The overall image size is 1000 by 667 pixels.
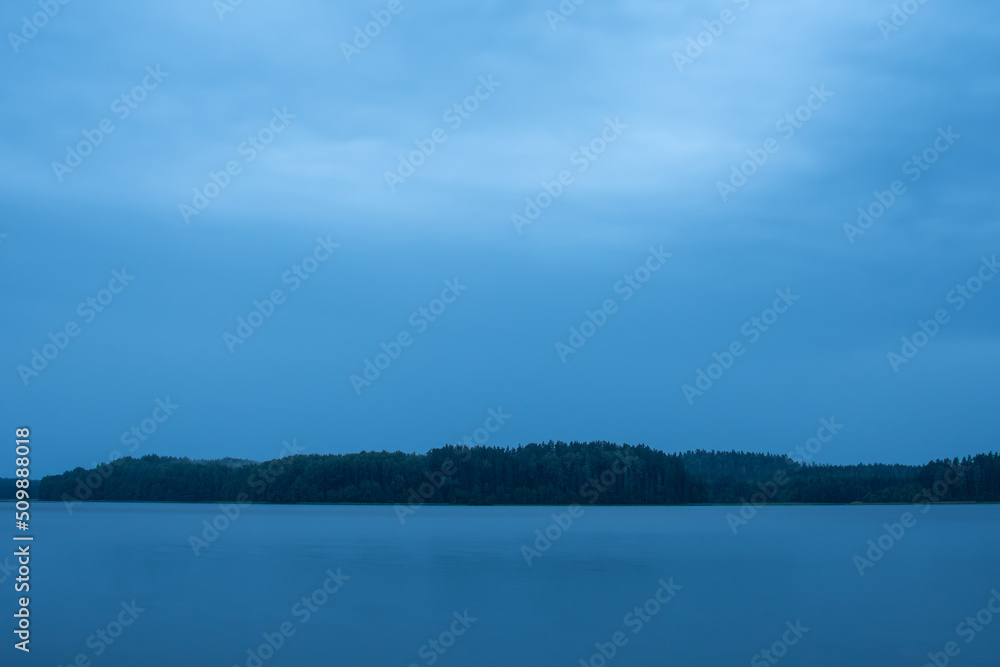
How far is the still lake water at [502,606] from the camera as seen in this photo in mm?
16469

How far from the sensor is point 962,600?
23188mm

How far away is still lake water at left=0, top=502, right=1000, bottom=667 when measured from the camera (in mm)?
16469

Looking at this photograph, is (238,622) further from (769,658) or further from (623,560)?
(623,560)

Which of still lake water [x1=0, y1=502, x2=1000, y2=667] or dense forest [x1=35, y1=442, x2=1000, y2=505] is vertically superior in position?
still lake water [x1=0, y1=502, x2=1000, y2=667]

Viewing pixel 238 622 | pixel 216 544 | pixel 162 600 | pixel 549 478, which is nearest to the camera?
pixel 238 622

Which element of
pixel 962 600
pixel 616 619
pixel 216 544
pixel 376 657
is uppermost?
pixel 376 657

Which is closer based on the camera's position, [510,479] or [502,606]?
[502,606]

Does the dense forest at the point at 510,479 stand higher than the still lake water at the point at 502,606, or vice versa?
the still lake water at the point at 502,606

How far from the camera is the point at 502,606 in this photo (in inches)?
858

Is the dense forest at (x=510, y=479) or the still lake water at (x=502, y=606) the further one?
the dense forest at (x=510, y=479)

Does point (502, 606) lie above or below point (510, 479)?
above

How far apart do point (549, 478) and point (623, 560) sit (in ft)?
273

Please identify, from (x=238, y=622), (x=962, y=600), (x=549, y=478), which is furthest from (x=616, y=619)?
(x=549, y=478)

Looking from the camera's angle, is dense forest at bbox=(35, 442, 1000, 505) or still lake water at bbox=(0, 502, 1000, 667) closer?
still lake water at bbox=(0, 502, 1000, 667)
